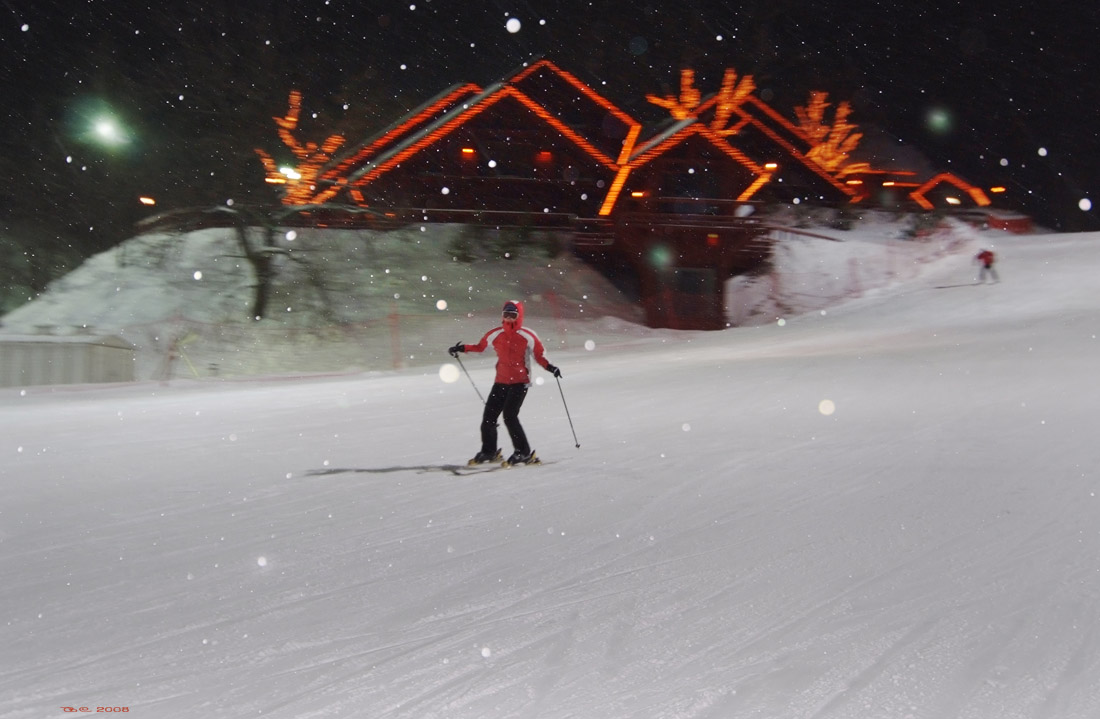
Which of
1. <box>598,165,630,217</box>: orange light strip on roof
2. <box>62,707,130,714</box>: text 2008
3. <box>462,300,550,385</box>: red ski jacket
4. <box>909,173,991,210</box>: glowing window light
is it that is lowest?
<box>62,707,130,714</box>: text 2008

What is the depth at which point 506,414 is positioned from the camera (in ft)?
29.5

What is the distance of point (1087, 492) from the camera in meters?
7.09

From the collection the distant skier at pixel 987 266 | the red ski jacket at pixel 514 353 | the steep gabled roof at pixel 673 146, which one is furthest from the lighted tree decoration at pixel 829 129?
the red ski jacket at pixel 514 353

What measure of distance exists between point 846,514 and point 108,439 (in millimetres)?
8644

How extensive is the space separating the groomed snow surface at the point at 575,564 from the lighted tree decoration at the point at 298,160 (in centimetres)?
2119

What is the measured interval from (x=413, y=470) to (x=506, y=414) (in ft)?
3.25

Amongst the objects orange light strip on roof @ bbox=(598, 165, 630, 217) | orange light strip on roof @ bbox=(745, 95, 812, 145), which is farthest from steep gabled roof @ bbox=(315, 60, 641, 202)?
orange light strip on roof @ bbox=(745, 95, 812, 145)

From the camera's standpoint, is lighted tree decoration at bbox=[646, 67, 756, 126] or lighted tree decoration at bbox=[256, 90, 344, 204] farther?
lighted tree decoration at bbox=[646, 67, 756, 126]

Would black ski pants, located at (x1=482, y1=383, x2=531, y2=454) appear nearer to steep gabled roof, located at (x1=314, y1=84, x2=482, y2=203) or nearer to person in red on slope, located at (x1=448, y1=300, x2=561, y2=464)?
person in red on slope, located at (x1=448, y1=300, x2=561, y2=464)

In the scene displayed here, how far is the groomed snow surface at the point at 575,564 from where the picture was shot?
12.5 feet

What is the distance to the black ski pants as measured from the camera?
8.97 m

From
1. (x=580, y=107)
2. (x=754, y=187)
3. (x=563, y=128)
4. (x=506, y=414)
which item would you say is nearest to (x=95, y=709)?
(x=506, y=414)

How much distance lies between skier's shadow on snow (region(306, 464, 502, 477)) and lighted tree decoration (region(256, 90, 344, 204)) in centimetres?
2526

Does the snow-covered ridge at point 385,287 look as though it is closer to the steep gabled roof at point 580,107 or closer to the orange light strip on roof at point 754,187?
the orange light strip on roof at point 754,187
